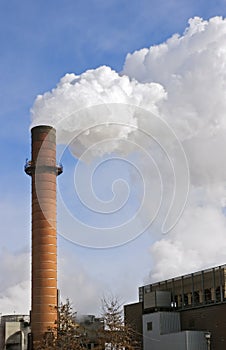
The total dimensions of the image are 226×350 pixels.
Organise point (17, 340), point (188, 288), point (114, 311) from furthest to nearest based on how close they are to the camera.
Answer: point (17, 340)
point (188, 288)
point (114, 311)

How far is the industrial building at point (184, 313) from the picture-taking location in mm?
67750

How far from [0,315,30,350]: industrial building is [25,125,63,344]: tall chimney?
13.2 meters

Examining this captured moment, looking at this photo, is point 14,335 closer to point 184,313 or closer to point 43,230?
point 43,230

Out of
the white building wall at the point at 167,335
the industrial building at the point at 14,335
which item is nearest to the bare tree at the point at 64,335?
the white building wall at the point at 167,335

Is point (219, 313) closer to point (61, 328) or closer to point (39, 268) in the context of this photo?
point (61, 328)

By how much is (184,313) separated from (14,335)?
29224 mm

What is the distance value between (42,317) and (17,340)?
15246mm

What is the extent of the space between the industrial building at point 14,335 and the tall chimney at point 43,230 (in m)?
13.2

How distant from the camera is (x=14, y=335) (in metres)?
91.4

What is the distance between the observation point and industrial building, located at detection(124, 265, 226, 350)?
67.8m

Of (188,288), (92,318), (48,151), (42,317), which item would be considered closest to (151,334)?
(188,288)

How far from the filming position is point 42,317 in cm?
7769

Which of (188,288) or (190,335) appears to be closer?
(190,335)

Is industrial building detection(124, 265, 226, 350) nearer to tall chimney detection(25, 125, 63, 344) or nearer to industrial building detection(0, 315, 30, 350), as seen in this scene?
tall chimney detection(25, 125, 63, 344)
